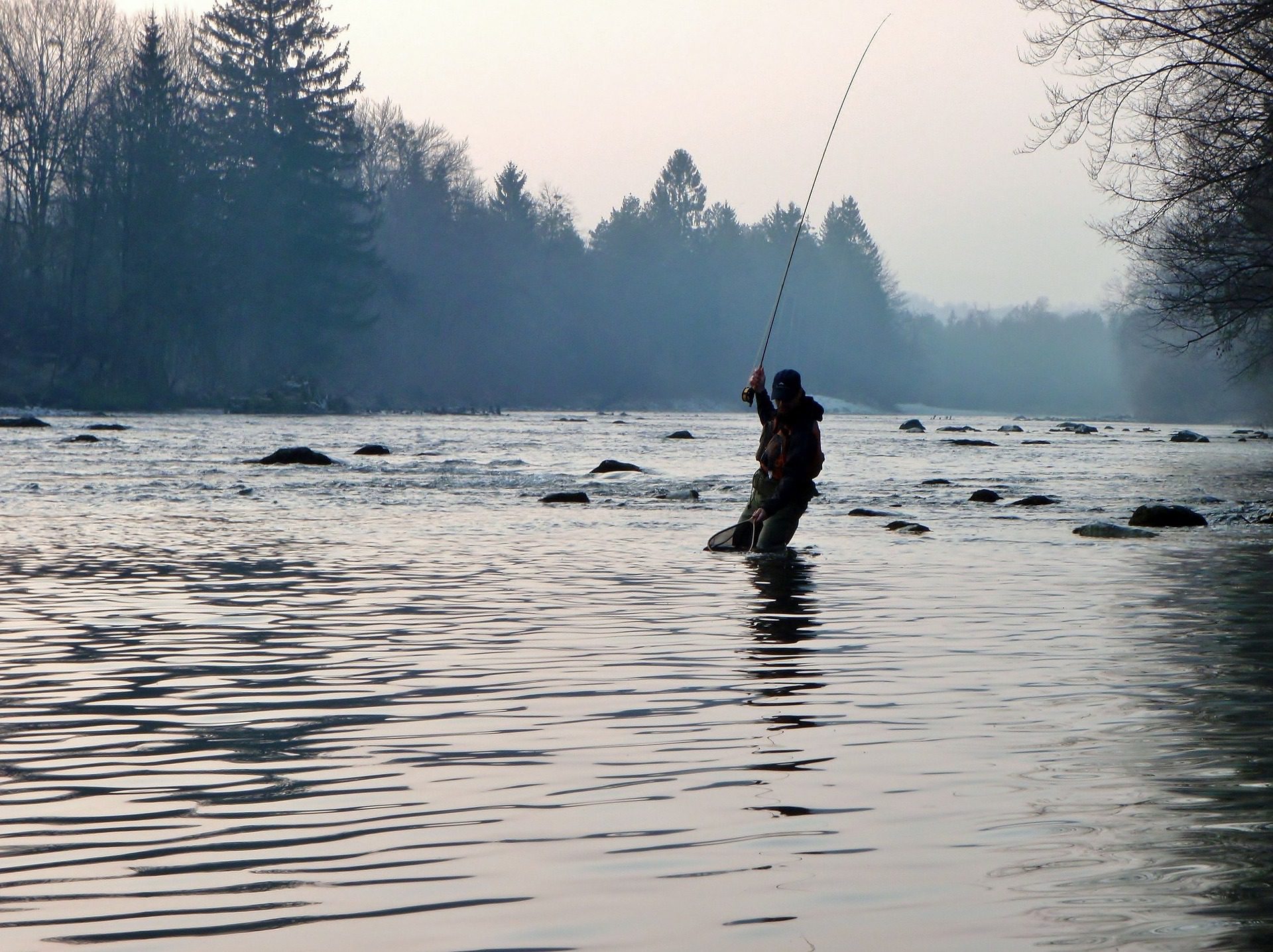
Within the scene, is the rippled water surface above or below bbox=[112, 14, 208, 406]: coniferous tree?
below

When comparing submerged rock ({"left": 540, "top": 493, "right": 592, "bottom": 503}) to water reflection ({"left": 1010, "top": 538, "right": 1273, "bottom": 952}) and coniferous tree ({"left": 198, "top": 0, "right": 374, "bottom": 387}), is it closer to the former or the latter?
water reflection ({"left": 1010, "top": 538, "right": 1273, "bottom": 952})

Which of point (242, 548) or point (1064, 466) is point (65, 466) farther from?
point (1064, 466)

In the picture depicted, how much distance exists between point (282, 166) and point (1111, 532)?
5786 centimetres

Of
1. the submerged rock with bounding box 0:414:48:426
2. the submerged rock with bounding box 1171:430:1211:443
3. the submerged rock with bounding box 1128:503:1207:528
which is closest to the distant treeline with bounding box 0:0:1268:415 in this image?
the submerged rock with bounding box 0:414:48:426

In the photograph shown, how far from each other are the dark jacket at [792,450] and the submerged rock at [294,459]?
48.7 ft

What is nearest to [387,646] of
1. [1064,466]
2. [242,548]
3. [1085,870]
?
[1085,870]

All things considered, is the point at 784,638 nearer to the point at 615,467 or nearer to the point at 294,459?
the point at 615,467

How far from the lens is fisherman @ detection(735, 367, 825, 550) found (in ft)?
39.8

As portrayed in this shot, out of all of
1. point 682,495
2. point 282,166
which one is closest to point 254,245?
point 282,166

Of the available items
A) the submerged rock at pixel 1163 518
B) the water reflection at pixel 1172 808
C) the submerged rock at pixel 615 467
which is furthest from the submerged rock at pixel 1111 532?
the submerged rock at pixel 615 467

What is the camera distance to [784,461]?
12352 mm

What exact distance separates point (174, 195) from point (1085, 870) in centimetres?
5901

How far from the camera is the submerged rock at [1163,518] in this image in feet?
51.3

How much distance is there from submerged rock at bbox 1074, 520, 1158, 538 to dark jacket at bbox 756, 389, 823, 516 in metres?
3.57
